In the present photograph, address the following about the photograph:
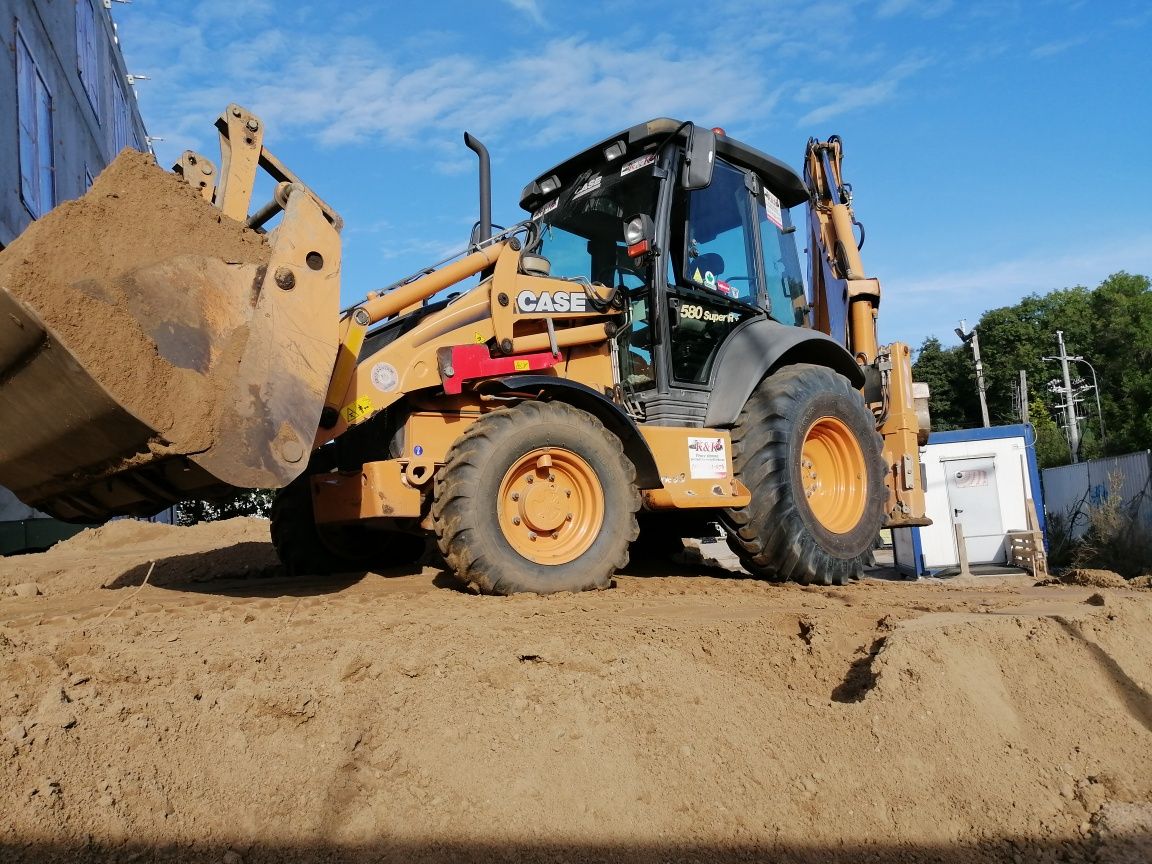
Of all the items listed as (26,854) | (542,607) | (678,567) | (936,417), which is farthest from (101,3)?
(936,417)

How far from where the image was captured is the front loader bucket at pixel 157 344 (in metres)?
3.83

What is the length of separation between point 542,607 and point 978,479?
13.7 m

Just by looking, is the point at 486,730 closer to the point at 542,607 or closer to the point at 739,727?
the point at 739,727

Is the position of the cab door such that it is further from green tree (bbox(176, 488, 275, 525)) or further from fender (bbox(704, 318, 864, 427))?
green tree (bbox(176, 488, 275, 525))

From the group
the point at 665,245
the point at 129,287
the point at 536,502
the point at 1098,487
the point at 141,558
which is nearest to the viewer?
the point at 129,287

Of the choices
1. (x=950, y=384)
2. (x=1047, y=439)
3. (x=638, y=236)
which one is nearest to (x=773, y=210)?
(x=638, y=236)

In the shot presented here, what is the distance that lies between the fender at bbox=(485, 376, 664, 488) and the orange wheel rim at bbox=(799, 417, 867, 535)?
5.67 ft

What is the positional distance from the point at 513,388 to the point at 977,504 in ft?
43.6

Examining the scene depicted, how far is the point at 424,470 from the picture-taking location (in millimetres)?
5223

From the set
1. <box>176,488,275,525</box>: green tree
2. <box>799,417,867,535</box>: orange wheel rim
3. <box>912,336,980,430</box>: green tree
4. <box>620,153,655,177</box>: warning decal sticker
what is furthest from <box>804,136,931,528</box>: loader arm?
<box>912,336,980,430</box>: green tree

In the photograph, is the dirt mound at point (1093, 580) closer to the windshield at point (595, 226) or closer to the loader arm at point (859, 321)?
the loader arm at point (859, 321)

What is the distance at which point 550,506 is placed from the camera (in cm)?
532

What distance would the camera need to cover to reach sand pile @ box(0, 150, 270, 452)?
149 inches

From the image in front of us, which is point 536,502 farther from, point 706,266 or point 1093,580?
point 1093,580
